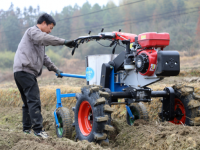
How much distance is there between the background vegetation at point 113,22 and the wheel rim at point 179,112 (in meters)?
13.3

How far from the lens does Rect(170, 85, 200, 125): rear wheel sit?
→ 3.62 meters

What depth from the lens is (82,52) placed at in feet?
83.7

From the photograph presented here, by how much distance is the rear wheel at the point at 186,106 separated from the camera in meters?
3.62

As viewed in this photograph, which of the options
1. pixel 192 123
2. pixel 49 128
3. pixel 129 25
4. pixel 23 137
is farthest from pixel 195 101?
pixel 129 25

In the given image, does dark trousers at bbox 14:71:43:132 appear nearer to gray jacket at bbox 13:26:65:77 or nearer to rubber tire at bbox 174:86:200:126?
gray jacket at bbox 13:26:65:77

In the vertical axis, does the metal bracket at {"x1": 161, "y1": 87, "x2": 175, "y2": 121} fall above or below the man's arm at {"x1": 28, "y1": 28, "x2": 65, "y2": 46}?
below

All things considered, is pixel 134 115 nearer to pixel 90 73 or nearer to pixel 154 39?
pixel 90 73

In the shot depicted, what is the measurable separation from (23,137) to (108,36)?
211 cm

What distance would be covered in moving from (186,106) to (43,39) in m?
2.41

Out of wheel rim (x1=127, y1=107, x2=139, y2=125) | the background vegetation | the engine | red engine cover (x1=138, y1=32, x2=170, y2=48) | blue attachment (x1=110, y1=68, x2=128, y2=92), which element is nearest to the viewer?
the engine

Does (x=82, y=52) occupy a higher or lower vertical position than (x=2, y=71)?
higher

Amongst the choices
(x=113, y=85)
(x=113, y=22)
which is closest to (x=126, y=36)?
(x=113, y=85)

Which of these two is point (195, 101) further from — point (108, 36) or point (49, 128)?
point (49, 128)

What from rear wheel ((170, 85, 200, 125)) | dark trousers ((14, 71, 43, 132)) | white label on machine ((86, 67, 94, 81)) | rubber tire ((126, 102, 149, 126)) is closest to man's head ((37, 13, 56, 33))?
dark trousers ((14, 71, 43, 132))
